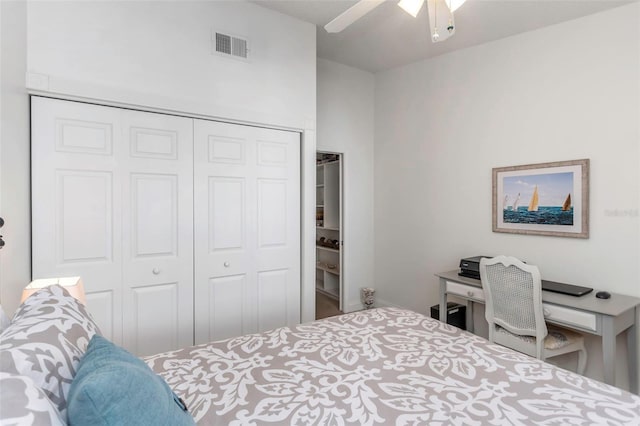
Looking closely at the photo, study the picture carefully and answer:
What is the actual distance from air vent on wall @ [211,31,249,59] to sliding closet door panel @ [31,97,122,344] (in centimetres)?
90

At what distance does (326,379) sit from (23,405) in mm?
962

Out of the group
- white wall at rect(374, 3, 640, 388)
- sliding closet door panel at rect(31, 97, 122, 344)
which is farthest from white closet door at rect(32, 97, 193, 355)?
white wall at rect(374, 3, 640, 388)

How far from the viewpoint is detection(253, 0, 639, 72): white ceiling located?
257cm

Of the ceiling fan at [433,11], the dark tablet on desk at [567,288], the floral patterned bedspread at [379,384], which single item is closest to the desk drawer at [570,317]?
the dark tablet on desk at [567,288]

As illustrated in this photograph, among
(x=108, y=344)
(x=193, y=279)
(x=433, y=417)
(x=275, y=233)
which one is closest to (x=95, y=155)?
(x=193, y=279)

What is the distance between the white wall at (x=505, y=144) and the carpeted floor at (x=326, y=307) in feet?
2.18

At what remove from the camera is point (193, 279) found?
8.14 ft

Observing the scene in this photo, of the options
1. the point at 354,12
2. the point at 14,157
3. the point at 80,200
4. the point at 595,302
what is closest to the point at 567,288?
the point at 595,302

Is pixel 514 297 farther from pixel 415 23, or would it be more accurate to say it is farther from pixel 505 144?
pixel 415 23

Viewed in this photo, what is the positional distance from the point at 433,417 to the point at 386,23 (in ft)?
9.87

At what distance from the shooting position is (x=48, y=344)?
2.73ft

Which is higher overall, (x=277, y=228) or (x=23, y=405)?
(x=277, y=228)

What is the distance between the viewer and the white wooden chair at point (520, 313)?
7.39 ft

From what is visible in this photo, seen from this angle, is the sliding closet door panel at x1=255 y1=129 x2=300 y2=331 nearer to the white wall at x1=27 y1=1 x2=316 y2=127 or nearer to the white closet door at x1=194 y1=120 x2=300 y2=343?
the white closet door at x1=194 y1=120 x2=300 y2=343
